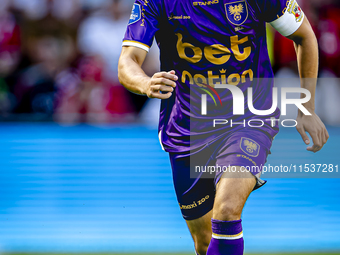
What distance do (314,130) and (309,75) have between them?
0.36m

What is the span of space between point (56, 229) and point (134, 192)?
1.40 m

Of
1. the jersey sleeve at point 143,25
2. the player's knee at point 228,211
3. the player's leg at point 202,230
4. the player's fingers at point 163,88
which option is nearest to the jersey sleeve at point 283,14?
the jersey sleeve at point 143,25

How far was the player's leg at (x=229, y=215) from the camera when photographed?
9.77 ft

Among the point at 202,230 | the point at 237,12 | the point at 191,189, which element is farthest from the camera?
the point at 202,230

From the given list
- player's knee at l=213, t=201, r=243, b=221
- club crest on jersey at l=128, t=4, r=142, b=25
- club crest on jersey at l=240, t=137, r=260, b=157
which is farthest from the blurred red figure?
player's knee at l=213, t=201, r=243, b=221

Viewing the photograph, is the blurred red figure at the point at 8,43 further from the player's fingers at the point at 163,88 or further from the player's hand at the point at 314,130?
the player's fingers at the point at 163,88

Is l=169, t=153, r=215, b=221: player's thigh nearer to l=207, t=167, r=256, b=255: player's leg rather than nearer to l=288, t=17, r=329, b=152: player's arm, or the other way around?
l=207, t=167, r=256, b=255: player's leg

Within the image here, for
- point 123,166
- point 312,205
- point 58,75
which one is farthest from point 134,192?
point 58,75

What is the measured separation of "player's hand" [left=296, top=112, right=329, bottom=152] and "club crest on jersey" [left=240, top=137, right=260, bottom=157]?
0.39 metres

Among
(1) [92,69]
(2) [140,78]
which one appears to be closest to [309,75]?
(2) [140,78]

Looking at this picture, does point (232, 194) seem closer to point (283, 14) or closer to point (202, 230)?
point (202, 230)

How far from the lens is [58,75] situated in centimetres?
905

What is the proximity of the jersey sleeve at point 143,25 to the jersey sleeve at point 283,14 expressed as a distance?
2.17ft

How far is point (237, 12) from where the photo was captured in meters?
3.32
